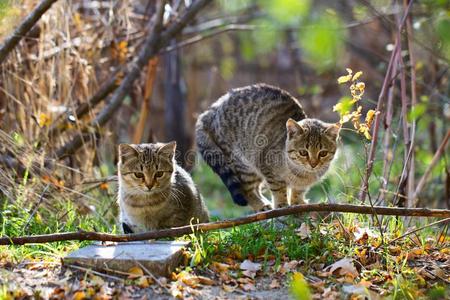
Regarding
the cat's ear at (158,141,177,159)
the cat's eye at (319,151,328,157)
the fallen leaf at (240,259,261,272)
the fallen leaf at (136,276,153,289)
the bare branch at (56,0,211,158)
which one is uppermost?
the bare branch at (56,0,211,158)

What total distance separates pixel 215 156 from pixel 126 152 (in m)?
1.35

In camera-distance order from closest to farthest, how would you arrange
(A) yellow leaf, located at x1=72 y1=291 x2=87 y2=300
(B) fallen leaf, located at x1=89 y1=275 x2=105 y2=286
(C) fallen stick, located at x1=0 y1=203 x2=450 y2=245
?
(A) yellow leaf, located at x1=72 y1=291 x2=87 y2=300, (B) fallen leaf, located at x1=89 y1=275 x2=105 y2=286, (C) fallen stick, located at x1=0 y1=203 x2=450 y2=245

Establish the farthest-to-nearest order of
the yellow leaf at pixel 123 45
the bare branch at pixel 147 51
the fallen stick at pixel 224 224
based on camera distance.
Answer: the yellow leaf at pixel 123 45, the bare branch at pixel 147 51, the fallen stick at pixel 224 224

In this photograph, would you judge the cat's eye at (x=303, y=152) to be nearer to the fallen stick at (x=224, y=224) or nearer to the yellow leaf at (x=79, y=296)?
the fallen stick at (x=224, y=224)

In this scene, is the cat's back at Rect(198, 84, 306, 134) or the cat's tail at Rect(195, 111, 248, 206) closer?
the cat's tail at Rect(195, 111, 248, 206)

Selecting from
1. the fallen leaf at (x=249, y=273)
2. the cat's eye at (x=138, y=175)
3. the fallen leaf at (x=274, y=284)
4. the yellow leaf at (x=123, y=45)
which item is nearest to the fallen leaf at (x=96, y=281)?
the fallen leaf at (x=249, y=273)

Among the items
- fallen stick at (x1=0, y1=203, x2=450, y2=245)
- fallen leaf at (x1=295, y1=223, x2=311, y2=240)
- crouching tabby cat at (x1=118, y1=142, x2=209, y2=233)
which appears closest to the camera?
fallen stick at (x1=0, y1=203, x2=450, y2=245)

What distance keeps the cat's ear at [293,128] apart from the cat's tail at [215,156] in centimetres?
70

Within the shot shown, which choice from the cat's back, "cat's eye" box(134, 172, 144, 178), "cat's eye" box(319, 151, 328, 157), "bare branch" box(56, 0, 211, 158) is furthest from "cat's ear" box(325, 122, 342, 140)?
"bare branch" box(56, 0, 211, 158)

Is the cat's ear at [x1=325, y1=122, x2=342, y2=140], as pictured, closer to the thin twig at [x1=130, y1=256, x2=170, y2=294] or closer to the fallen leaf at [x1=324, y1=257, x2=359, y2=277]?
the fallen leaf at [x1=324, y1=257, x2=359, y2=277]

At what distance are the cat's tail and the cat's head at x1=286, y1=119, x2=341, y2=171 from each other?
2.04 feet

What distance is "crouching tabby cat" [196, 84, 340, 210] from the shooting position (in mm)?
4922

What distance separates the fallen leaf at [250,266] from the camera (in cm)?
348

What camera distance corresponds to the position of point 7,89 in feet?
18.2
